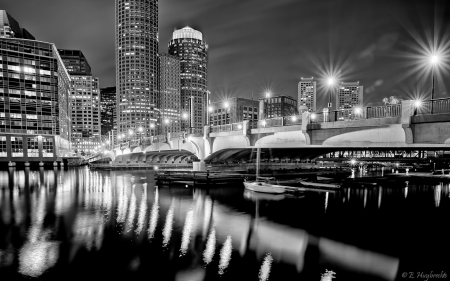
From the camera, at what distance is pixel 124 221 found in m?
23.0

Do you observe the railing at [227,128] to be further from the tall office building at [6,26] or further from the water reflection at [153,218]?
the tall office building at [6,26]

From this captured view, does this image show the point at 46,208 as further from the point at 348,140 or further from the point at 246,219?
the point at 348,140

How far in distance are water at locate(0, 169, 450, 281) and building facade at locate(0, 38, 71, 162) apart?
98.9 metres

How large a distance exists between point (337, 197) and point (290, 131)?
14.3m

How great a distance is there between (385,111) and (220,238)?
15949 mm

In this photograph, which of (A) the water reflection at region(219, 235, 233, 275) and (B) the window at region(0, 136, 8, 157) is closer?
(A) the water reflection at region(219, 235, 233, 275)

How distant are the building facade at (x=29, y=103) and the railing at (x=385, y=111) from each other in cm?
13223

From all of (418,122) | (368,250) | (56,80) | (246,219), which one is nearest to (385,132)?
(418,122)

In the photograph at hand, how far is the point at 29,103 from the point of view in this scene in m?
116

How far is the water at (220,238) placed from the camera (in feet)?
44.8

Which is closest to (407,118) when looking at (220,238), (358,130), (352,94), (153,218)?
(358,130)

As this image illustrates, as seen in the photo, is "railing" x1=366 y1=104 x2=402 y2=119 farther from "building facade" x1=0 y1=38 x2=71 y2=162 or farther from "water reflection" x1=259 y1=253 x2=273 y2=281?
"building facade" x1=0 y1=38 x2=71 y2=162

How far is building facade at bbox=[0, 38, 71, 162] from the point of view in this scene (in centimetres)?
11056

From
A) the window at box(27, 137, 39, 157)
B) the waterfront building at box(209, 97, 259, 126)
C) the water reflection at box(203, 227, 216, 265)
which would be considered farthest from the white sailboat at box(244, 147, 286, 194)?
the waterfront building at box(209, 97, 259, 126)
